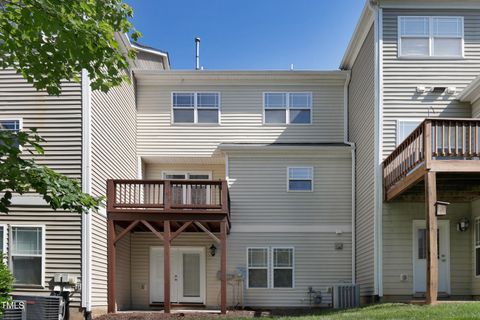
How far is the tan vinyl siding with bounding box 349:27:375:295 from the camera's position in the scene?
13.4 meters

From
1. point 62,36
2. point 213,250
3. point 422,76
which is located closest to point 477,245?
point 422,76

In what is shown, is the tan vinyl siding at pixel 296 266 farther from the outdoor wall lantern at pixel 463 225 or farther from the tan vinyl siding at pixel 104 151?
the outdoor wall lantern at pixel 463 225

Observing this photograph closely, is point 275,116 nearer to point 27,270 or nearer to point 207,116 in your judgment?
point 207,116

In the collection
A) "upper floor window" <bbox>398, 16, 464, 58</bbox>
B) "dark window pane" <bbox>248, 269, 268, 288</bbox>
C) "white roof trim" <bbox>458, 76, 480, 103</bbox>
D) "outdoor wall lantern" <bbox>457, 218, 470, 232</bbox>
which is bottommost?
"dark window pane" <bbox>248, 269, 268, 288</bbox>

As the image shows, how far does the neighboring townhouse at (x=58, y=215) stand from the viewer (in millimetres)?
11469

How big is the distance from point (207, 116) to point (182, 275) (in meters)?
5.06

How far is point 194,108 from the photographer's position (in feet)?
54.4

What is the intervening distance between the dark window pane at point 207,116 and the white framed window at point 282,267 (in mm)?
4526

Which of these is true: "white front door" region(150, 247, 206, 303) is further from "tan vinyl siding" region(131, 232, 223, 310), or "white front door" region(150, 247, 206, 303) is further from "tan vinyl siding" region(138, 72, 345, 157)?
"tan vinyl siding" region(138, 72, 345, 157)

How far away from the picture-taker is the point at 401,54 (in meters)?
13.2

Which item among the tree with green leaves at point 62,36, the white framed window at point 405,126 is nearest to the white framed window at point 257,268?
the white framed window at point 405,126

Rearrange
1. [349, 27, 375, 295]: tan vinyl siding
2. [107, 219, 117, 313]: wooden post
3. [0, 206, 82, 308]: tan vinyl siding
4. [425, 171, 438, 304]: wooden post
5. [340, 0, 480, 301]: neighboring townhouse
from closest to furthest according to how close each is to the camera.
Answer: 1. [425, 171, 438, 304]: wooden post
2. [0, 206, 82, 308]: tan vinyl siding
3. [107, 219, 117, 313]: wooden post
4. [340, 0, 480, 301]: neighboring townhouse
5. [349, 27, 375, 295]: tan vinyl siding

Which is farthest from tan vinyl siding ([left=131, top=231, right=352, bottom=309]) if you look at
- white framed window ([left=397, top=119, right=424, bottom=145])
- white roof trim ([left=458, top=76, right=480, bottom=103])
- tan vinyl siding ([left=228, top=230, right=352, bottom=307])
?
white roof trim ([left=458, top=76, right=480, bottom=103])

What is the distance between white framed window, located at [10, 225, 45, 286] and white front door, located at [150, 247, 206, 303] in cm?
475
